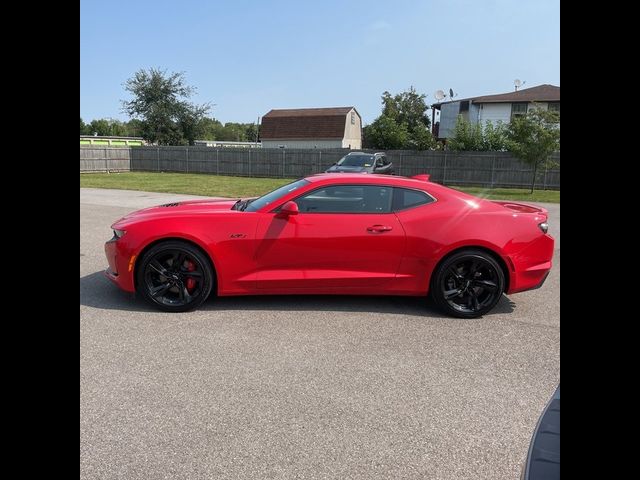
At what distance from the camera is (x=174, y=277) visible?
16.3 feet

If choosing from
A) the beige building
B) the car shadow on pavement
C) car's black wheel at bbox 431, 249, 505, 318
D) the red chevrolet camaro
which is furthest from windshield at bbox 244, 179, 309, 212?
the beige building

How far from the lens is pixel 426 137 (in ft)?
108

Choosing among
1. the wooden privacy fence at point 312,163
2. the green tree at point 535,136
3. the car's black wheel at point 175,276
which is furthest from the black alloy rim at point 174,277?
the wooden privacy fence at point 312,163

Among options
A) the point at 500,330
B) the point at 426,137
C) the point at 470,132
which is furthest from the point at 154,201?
the point at 426,137

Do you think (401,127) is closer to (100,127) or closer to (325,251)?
(325,251)

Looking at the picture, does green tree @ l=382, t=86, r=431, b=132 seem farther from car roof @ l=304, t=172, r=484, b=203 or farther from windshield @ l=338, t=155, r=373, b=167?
car roof @ l=304, t=172, r=484, b=203

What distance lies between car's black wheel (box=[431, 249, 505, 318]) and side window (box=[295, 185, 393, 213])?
895 mm

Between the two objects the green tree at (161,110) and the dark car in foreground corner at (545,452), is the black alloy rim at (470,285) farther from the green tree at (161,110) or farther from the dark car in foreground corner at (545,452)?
the green tree at (161,110)

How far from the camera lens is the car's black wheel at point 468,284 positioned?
5.05 m

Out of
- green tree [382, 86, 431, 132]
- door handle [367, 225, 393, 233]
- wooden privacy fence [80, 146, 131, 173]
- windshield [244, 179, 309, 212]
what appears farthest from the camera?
green tree [382, 86, 431, 132]

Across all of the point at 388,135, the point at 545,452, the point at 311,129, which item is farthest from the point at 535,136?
the point at 311,129

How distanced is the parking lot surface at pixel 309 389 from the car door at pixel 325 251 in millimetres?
334

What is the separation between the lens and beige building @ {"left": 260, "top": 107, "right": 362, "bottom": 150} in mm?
53719
